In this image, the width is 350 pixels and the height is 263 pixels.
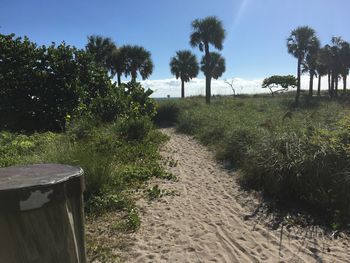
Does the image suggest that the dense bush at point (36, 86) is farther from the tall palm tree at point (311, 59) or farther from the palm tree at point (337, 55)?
the palm tree at point (337, 55)

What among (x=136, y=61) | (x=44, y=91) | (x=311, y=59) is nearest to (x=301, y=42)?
(x=311, y=59)

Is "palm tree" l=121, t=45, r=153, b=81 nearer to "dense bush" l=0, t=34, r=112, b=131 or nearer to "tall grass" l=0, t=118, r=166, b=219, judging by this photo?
"dense bush" l=0, t=34, r=112, b=131

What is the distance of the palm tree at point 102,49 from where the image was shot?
32.2 meters

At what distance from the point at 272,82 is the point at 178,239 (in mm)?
63147

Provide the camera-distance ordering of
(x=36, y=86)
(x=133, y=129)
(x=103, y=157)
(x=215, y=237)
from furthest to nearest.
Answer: (x=36, y=86) < (x=133, y=129) < (x=103, y=157) < (x=215, y=237)

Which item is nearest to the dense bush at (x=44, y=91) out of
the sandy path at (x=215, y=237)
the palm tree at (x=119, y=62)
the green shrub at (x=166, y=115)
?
the green shrub at (x=166, y=115)

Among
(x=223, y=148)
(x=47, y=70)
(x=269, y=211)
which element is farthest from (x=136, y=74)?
(x=269, y=211)

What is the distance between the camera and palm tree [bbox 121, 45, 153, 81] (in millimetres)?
34188

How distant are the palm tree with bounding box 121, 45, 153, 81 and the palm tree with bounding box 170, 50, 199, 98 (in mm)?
10833

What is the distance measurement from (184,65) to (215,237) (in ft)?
138

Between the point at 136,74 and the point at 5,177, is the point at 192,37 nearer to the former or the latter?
the point at 136,74

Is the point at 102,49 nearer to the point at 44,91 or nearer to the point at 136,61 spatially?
the point at 136,61

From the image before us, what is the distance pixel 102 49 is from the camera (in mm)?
A: 32781

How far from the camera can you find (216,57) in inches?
2012
